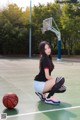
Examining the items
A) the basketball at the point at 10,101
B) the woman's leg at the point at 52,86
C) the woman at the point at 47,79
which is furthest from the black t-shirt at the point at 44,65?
the basketball at the point at 10,101

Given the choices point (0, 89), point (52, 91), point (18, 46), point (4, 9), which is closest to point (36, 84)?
point (52, 91)

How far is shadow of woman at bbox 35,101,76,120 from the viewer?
6.17 metres

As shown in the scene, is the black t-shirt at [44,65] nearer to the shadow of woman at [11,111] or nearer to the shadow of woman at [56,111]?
the shadow of woman at [56,111]

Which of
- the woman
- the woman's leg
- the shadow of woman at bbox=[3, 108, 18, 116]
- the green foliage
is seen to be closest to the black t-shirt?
the woman

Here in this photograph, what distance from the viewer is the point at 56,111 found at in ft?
21.9

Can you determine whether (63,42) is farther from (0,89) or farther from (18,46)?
(0,89)

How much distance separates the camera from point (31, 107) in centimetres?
706

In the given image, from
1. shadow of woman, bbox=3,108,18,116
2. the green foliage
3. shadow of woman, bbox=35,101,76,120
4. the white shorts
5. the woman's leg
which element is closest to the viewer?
shadow of woman, bbox=35,101,76,120

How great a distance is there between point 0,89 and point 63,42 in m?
32.9

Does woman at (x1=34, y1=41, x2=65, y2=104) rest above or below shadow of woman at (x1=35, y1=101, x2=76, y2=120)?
above

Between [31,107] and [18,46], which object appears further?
[18,46]

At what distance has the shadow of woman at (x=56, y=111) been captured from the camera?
20.2 ft

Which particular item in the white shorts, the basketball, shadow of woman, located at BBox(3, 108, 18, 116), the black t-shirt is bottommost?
shadow of woman, located at BBox(3, 108, 18, 116)

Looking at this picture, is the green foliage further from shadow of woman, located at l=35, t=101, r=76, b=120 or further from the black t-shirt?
shadow of woman, located at l=35, t=101, r=76, b=120
